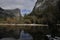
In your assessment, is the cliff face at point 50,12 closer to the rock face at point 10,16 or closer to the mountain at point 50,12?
the mountain at point 50,12

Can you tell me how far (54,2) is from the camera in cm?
1200

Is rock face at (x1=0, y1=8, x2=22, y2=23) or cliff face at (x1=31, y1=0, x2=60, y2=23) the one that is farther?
rock face at (x1=0, y1=8, x2=22, y2=23)

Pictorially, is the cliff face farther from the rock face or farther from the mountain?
the rock face

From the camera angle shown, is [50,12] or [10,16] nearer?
[50,12]

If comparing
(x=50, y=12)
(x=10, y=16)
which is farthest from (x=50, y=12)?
(x=10, y=16)

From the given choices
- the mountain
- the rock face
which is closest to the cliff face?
the mountain

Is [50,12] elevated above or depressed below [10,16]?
above

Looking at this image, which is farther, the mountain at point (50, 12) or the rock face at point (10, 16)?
the rock face at point (10, 16)

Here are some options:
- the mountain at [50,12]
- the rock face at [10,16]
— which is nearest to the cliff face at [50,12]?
the mountain at [50,12]

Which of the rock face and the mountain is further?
the rock face

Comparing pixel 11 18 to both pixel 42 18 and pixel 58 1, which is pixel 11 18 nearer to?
pixel 42 18

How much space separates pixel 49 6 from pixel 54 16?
1173mm

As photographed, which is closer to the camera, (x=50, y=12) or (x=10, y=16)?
(x=50, y=12)

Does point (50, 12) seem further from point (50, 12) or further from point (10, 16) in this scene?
point (10, 16)
